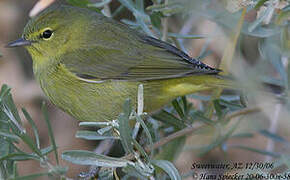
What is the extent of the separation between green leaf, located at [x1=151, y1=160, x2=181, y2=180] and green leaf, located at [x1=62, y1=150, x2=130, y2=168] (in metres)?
0.19

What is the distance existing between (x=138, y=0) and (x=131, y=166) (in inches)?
59.6

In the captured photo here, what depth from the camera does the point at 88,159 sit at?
2.00 metres

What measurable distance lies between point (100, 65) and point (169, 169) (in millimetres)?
1392

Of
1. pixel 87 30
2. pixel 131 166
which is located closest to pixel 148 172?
pixel 131 166

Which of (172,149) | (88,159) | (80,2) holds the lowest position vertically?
(172,149)

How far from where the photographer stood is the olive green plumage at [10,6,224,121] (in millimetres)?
3057

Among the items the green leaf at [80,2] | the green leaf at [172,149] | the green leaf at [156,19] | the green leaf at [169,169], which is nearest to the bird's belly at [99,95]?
the green leaf at [172,149]

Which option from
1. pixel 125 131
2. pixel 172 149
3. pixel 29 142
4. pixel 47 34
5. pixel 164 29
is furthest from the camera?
pixel 47 34

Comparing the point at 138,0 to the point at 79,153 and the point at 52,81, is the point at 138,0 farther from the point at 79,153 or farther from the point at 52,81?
the point at 79,153

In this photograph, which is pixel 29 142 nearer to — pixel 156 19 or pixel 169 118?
pixel 169 118

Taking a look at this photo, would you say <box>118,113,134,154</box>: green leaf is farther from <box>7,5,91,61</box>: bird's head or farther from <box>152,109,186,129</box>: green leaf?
<box>7,5,91,61</box>: bird's head

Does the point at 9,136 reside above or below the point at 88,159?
above

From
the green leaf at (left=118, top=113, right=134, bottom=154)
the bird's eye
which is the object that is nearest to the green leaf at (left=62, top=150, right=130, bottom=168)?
the green leaf at (left=118, top=113, right=134, bottom=154)

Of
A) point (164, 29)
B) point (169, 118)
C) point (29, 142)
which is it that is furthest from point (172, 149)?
point (29, 142)
